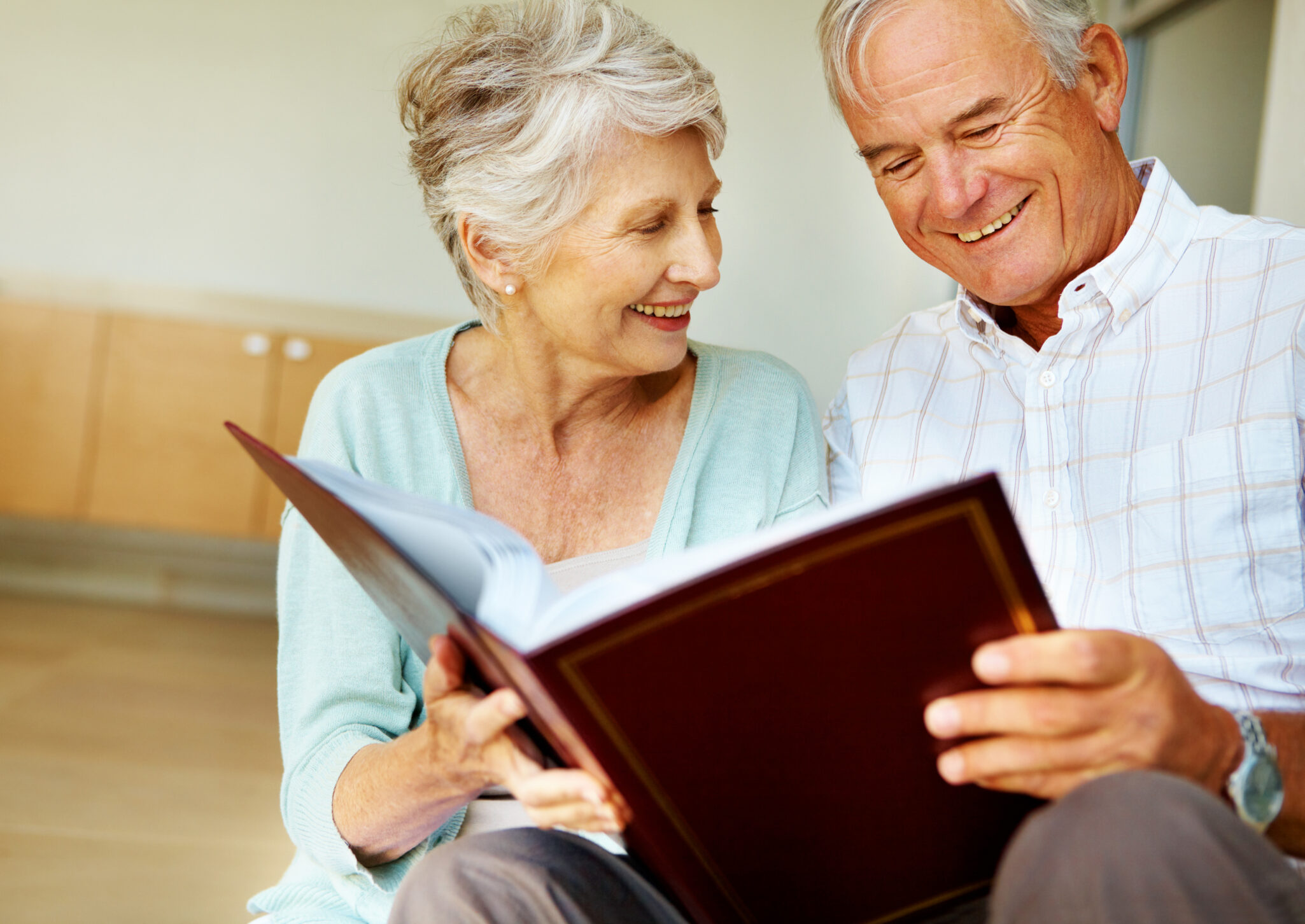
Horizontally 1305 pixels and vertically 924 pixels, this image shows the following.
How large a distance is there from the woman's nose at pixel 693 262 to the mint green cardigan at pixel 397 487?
19 centimetres

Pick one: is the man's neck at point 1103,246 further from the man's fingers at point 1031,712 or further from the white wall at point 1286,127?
the man's fingers at point 1031,712

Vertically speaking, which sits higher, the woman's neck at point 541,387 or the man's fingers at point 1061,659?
the man's fingers at point 1061,659

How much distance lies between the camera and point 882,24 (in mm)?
1393

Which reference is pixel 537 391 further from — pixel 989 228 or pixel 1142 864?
pixel 1142 864

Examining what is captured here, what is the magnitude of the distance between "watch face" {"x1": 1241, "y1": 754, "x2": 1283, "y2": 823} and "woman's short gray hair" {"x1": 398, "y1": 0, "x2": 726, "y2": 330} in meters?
0.86

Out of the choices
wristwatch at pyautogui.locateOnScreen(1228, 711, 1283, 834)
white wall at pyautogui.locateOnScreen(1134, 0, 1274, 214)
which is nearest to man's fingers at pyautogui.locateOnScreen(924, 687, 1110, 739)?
wristwatch at pyautogui.locateOnScreen(1228, 711, 1283, 834)

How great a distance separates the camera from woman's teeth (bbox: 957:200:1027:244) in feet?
4.58

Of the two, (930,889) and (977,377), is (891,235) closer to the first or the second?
(977,377)

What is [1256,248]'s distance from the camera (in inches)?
52.1

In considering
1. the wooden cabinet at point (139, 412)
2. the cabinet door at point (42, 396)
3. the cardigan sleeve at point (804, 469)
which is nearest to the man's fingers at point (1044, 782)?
the cardigan sleeve at point (804, 469)

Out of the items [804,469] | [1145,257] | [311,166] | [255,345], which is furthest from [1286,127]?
[311,166]

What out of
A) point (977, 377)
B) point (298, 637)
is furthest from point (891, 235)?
point (298, 637)

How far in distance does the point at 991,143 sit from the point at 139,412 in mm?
2960

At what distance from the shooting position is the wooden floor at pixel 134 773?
1910mm
